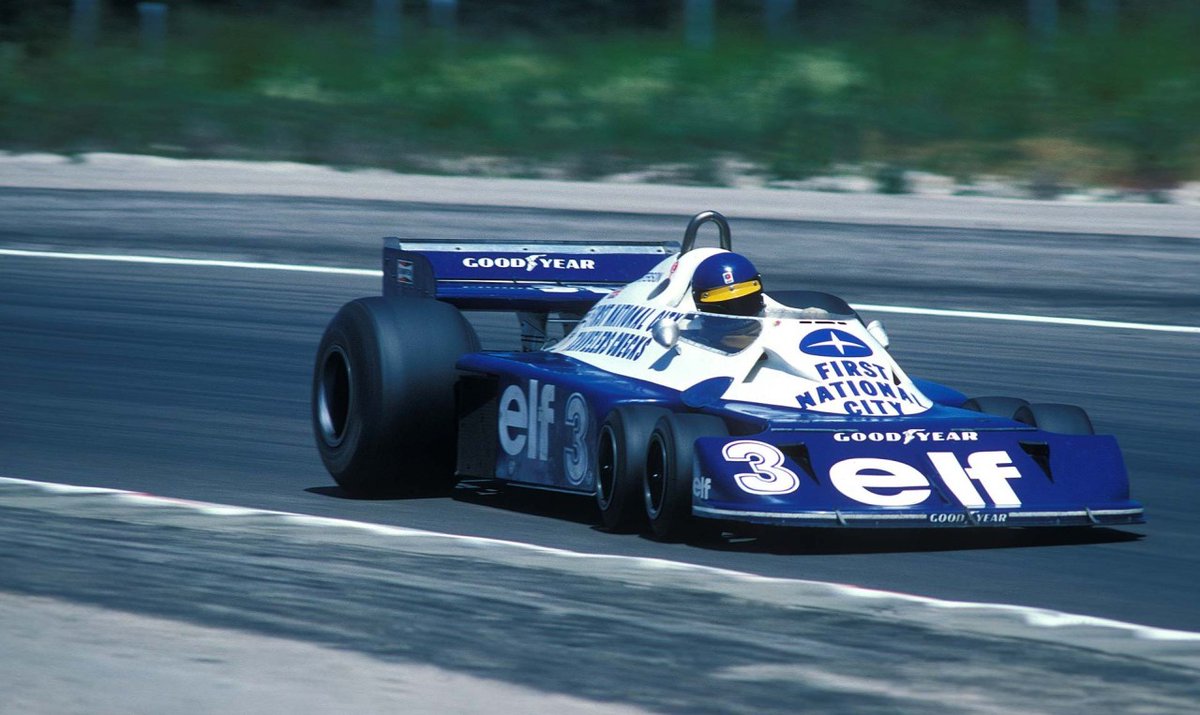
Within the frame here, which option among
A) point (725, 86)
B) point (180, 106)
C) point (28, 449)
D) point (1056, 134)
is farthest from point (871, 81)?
point (28, 449)

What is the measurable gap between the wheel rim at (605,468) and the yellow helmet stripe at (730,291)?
760 mm

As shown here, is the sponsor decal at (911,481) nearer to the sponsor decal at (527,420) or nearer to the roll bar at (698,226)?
the sponsor decal at (527,420)

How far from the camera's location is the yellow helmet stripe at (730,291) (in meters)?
7.52

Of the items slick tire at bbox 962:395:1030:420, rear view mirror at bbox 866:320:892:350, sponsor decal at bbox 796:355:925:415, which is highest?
rear view mirror at bbox 866:320:892:350

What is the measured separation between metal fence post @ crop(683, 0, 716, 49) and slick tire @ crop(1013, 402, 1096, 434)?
696 inches

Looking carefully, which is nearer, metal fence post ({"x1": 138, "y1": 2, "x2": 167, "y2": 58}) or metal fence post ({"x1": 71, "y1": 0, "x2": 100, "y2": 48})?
metal fence post ({"x1": 138, "y1": 2, "x2": 167, "y2": 58})

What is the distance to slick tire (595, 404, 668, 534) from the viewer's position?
272 inches

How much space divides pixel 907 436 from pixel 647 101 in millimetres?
16286

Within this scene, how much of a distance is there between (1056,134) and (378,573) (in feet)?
48.2

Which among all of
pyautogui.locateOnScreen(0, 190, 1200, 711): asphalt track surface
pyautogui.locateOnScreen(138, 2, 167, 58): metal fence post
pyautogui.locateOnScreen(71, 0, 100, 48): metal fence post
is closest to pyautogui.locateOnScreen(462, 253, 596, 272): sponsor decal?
pyautogui.locateOnScreen(0, 190, 1200, 711): asphalt track surface

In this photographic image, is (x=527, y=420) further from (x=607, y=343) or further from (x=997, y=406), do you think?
(x=997, y=406)

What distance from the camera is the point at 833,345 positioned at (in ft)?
→ 23.5

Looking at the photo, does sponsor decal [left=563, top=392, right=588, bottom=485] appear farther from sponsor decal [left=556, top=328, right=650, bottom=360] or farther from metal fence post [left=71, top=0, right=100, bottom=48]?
metal fence post [left=71, top=0, right=100, bottom=48]

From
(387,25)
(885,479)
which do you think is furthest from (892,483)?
(387,25)
